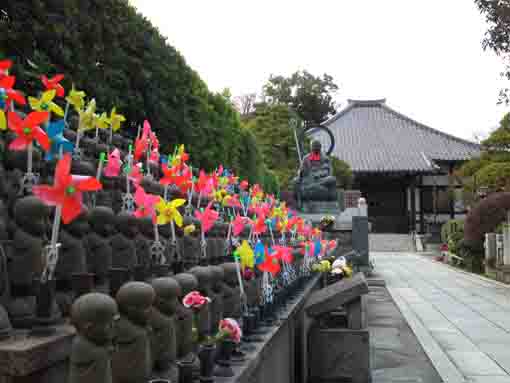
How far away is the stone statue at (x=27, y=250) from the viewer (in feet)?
5.23

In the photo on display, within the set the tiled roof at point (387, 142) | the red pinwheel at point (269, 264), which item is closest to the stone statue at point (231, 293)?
the red pinwheel at point (269, 264)

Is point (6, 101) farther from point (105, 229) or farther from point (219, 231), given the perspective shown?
point (219, 231)

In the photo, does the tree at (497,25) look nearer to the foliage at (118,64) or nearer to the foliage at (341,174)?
the foliage at (118,64)

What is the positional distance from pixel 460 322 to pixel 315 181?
6852mm

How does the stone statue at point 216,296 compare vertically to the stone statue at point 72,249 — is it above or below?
below

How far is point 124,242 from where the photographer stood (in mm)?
2240

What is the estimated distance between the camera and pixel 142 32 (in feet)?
24.3

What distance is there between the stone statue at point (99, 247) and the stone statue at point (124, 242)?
5 centimetres

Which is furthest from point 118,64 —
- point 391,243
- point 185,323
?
point 391,243

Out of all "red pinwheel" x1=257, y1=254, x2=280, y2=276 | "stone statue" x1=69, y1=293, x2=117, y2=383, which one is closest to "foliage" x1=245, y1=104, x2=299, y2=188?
"red pinwheel" x1=257, y1=254, x2=280, y2=276

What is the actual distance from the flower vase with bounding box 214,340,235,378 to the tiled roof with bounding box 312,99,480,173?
94.4 ft

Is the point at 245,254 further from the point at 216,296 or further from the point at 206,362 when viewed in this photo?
the point at 206,362

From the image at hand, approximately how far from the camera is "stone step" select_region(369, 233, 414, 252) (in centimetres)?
2620

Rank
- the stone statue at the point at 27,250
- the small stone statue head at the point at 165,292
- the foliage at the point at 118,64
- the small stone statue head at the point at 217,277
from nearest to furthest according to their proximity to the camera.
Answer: the small stone statue head at the point at 165,292 → the stone statue at the point at 27,250 → the small stone statue head at the point at 217,277 → the foliage at the point at 118,64
